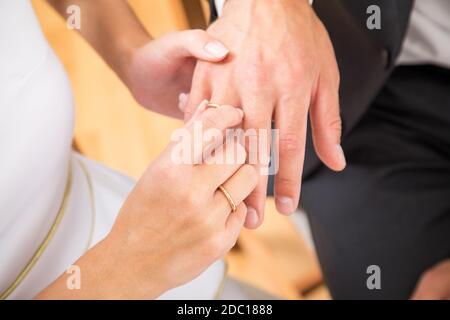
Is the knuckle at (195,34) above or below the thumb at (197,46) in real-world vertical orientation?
above

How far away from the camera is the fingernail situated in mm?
555

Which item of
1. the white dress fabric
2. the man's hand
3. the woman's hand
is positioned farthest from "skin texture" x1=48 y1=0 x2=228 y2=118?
the man's hand

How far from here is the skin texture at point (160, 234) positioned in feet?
1.46

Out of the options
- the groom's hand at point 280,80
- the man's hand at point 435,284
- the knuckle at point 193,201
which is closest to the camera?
the knuckle at point 193,201

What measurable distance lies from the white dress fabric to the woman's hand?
10cm

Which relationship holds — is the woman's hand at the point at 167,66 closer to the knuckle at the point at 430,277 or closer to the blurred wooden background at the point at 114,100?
the blurred wooden background at the point at 114,100

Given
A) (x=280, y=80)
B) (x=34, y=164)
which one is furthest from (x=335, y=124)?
(x=34, y=164)

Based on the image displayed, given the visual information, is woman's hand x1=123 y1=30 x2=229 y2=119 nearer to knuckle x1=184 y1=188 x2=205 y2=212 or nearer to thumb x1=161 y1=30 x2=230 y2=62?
thumb x1=161 y1=30 x2=230 y2=62

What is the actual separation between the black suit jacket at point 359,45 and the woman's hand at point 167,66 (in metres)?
0.07

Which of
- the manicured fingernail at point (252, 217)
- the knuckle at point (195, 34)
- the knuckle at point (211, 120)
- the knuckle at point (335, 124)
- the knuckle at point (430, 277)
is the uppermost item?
the knuckle at point (195, 34)

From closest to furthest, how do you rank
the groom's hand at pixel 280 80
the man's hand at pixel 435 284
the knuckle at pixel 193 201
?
the knuckle at pixel 193 201 < the groom's hand at pixel 280 80 < the man's hand at pixel 435 284

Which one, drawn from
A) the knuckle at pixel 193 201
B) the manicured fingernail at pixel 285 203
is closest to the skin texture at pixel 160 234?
the knuckle at pixel 193 201

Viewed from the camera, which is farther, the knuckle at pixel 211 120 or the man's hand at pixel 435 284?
the man's hand at pixel 435 284

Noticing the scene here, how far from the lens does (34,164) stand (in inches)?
20.2
